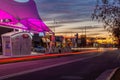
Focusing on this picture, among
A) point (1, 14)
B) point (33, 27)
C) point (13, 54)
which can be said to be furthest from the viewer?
point (33, 27)

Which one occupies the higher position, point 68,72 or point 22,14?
point 22,14

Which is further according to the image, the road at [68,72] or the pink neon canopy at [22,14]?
the pink neon canopy at [22,14]

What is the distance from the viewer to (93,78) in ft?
65.3

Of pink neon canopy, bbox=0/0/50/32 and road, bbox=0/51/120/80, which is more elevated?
pink neon canopy, bbox=0/0/50/32

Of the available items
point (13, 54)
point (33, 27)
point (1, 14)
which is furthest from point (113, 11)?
point (33, 27)

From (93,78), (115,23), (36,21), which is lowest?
(93,78)

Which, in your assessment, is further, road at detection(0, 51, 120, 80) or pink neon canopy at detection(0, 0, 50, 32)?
pink neon canopy at detection(0, 0, 50, 32)

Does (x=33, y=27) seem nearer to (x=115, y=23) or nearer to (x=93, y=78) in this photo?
(x=93, y=78)

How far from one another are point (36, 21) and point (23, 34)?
20409 mm

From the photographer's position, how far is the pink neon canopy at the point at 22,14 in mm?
60872

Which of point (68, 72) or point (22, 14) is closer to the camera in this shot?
point (68, 72)

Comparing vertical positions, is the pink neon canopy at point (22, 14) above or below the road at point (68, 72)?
above

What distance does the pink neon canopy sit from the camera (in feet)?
200

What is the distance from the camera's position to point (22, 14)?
6869 cm
